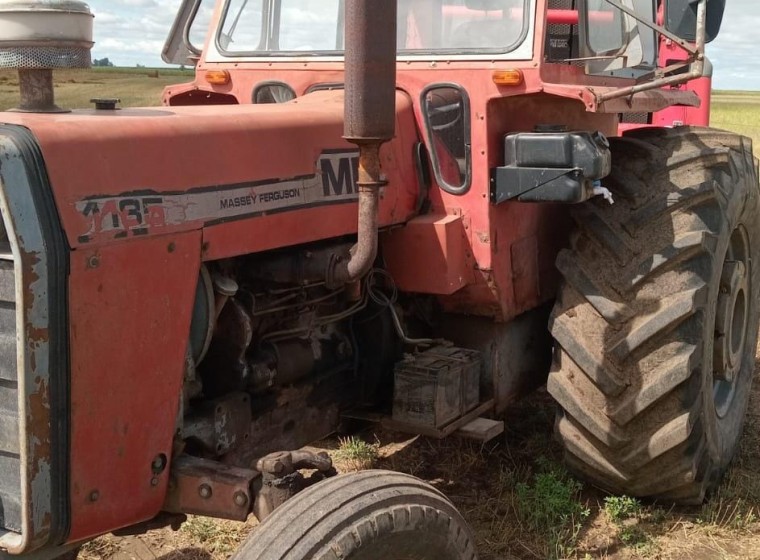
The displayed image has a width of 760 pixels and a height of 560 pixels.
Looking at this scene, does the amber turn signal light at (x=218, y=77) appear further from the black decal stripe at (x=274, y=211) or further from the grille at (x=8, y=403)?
the grille at (x=8, y=403)

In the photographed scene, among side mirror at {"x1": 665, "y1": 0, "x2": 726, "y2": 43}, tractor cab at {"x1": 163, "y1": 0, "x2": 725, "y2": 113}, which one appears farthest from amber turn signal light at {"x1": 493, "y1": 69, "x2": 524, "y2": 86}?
side mirror at {"x1": 665, "y1": 0, "x2": 726, "y2": 43}

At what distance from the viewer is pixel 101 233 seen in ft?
7.19

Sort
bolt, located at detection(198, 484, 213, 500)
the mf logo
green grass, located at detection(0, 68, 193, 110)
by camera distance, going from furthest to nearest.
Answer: green grass, located at detection(0, 68, 193, 110) → the mf logo → bolt, located at detection(198, 484, 213, 500)

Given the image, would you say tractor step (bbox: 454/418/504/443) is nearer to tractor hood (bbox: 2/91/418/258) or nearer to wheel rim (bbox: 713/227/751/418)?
tractor hood (bbox: 2/91/418/258)

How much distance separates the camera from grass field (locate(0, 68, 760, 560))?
11.4ft

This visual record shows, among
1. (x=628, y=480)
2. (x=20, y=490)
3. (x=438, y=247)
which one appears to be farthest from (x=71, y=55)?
(x=628, y=480)

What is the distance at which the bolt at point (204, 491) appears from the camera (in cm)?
246

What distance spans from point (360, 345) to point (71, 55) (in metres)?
1.58

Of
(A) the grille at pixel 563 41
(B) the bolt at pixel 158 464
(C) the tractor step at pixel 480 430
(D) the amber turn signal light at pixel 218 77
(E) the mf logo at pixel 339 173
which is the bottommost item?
(C) the tractor step at pixel 480 430

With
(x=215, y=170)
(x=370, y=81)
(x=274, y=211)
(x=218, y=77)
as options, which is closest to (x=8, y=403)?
(x=215, y=170)

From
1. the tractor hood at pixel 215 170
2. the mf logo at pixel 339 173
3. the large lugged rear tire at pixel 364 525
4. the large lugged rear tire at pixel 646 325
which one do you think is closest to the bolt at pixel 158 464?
the large lugged rear tire at pixel 364 525

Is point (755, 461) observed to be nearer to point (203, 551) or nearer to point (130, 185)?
point (203, 551)

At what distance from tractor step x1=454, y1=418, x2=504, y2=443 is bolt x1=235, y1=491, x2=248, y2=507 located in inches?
48.8

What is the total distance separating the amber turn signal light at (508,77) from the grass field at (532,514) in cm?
162
